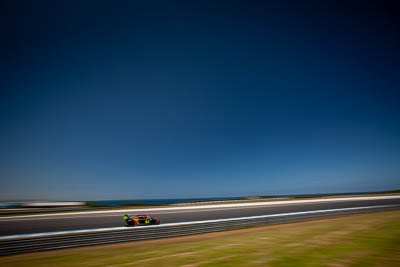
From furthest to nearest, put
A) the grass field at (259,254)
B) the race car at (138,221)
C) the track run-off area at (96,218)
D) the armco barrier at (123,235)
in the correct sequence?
1. the track run-off area at (96,218)
2. the race car at (138,221)
3. the armco barrier at (123,235)
4. the grass field at (259,254)

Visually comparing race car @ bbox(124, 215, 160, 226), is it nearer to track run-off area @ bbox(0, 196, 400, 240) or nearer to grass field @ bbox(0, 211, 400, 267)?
track run-off area @ bbox(0, 196, 400, 240)

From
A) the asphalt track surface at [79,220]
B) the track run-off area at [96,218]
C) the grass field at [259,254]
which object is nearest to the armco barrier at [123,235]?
the grass field at [259,254]

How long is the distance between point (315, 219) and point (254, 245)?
9.18 m

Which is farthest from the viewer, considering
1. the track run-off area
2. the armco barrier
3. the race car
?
the track run-off area

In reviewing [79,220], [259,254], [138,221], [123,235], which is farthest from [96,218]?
[259,254]

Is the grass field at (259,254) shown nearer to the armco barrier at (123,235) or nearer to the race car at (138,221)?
the armco barrier at (123,235)

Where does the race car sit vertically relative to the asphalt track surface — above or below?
above

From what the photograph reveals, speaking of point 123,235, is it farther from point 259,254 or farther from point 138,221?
point 259,254

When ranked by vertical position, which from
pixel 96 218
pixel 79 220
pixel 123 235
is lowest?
pixel 96 218

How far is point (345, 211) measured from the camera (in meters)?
14.8

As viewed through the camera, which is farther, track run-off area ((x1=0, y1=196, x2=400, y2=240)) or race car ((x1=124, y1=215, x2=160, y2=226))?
track run-off area ((x1=0, y1=196, x2=400, y2=240))

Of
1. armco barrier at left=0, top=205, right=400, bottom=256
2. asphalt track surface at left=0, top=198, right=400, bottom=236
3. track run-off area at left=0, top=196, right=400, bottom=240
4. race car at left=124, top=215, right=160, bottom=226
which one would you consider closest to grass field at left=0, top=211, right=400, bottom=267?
armco barrier at left=0, top=205, right=400, bottom=256

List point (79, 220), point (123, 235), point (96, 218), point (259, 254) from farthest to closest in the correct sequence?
point (96, 218), point (79, 220), point (123, 235), point (259, 254)

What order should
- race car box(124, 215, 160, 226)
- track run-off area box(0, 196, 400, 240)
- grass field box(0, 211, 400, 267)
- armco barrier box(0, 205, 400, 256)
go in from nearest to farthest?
grass field box(0, 211, 400, 267)
armco barrier box(0, 205, 400, 256)
race car box(124, 215, 160, 226)
track run-off area box(0, 196, 400, 240)
